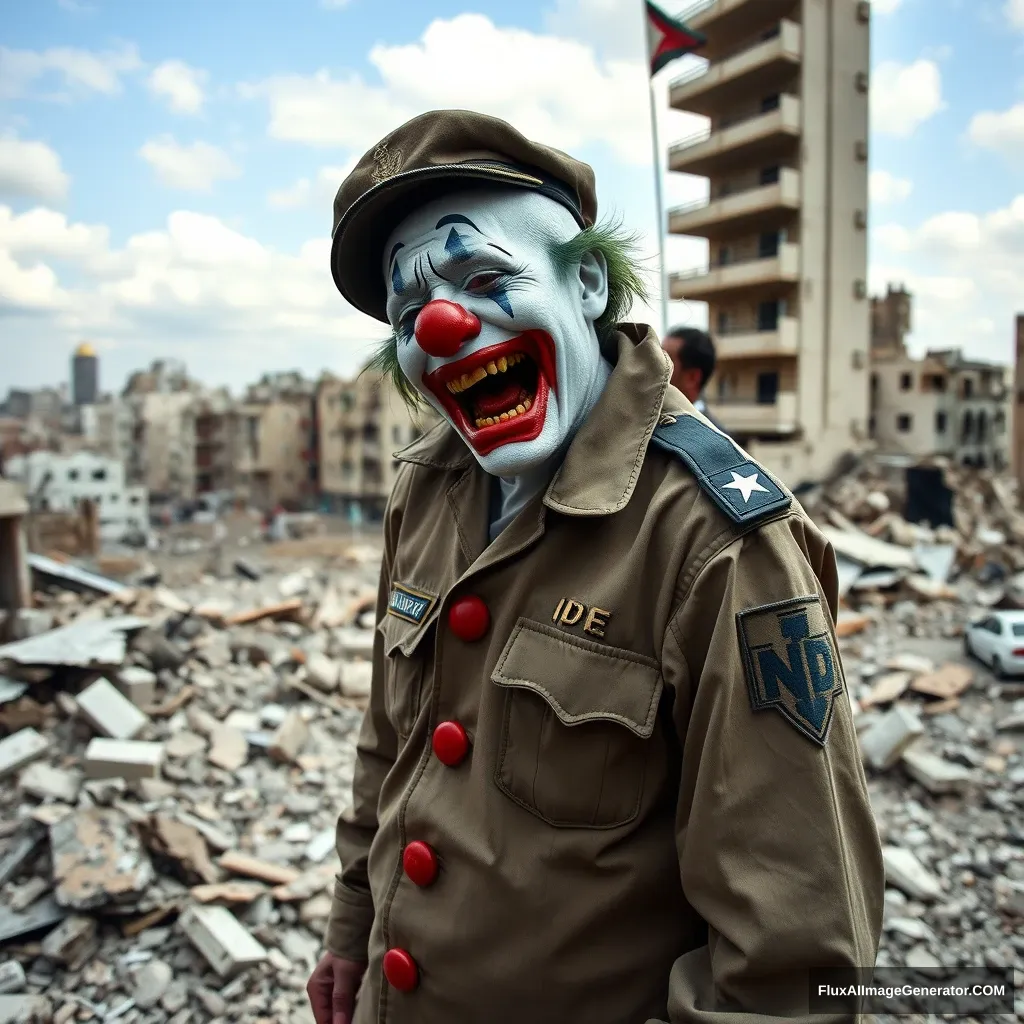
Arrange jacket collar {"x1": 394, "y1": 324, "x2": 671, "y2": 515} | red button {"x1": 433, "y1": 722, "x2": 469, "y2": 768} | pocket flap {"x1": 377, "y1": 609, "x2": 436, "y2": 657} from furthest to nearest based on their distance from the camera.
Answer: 1. pocket flap {"x1": 377, "y1": 609, "x2": 436, "y2": 657}
2. red button {"x1": 433, "y1": 722, "x2": 469, "y2": 768}
3. jacket collar {"x1": 394, "y1": 324, "x2": 671, "y2": 515}

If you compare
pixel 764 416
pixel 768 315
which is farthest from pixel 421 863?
pixel 768 315

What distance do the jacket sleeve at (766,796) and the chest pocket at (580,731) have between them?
81 mm

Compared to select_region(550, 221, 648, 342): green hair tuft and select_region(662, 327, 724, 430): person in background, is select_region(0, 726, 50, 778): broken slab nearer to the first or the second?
select_region(662, 327, 724, 430): person in background

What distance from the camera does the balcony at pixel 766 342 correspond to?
2067cm

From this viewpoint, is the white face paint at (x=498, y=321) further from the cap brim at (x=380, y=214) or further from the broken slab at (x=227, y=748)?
the broken slab at (x=227, y=748)

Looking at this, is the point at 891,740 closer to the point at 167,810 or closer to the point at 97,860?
the point at 167,810

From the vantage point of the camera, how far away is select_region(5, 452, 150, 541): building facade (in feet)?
132

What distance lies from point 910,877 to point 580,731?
394 centimetres

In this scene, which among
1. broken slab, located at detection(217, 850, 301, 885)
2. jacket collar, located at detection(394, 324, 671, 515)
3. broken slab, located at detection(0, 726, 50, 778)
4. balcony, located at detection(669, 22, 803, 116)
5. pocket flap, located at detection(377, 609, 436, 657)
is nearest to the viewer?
jacket collar, located at detection(394, 324, 671, 515)

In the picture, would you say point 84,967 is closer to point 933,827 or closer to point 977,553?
point 933,827

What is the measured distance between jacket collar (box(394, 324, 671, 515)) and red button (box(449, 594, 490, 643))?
25 cm

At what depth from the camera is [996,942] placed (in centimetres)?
401

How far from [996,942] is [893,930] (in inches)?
19.2

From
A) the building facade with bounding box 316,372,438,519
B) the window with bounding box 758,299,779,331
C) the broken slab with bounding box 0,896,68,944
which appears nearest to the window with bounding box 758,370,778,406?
the window with bounding box 758,299,779,331
